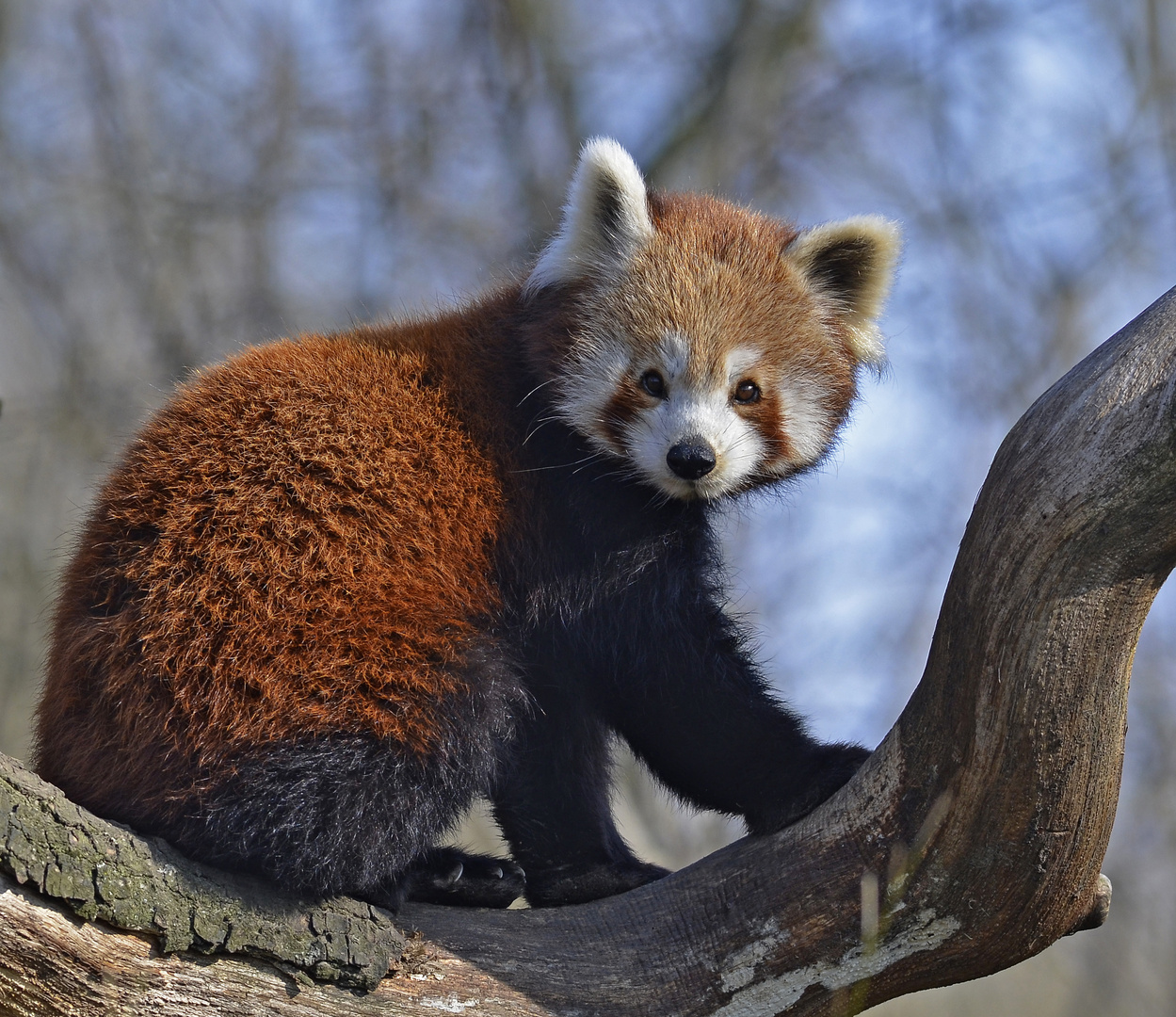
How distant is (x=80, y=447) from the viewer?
9.30 meters

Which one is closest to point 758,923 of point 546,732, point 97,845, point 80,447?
point 546,732

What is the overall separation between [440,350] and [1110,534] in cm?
194

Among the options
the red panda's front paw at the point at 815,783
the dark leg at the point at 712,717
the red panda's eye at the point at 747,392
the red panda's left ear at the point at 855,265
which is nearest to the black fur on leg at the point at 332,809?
the dark leg at the point at 712,717

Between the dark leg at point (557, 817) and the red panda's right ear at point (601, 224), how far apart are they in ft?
4.58

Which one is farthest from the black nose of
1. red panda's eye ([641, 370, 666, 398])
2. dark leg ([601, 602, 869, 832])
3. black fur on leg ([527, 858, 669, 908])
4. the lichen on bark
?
the lichen on bark

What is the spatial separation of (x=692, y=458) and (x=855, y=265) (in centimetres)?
109

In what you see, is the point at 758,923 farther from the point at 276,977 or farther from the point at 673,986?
the point at 276,977

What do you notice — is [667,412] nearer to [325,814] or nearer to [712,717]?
[712,717]

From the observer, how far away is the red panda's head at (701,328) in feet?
10.9

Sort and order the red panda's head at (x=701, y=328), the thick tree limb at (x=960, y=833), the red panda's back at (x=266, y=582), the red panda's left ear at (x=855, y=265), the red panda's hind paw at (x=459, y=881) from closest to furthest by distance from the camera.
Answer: the thick tree limb at (x=960, y=833), the red panda's back at (x=266, y=582), the red panda's hind paw at (x=459, y=881), the red panda's head at (x=701, y=328), the red panda's left ear at (x=855, y=265)

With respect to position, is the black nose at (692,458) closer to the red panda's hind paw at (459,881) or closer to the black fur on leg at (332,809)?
the black fur on leg at (332,809)

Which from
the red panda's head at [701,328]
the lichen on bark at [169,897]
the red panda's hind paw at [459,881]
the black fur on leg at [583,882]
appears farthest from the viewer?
the red panda's head at [701,328]

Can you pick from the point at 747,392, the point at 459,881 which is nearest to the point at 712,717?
the point at 459,881

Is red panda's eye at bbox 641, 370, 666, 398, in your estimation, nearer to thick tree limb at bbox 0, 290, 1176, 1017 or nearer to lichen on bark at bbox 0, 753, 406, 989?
thick tree limb at bbox 0, 290, 1176, 1017
